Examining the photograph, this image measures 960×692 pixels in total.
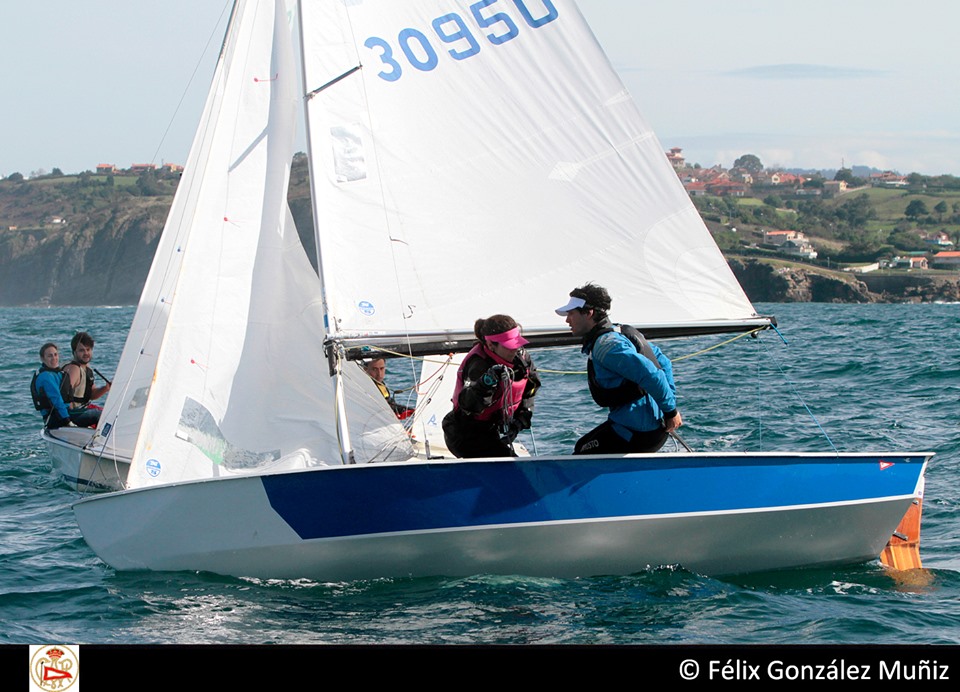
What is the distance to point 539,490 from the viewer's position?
17.4 ft

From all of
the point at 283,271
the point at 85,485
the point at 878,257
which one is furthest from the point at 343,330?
the point at 878,257

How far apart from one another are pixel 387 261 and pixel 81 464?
12.3 feet

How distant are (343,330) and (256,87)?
1.53m

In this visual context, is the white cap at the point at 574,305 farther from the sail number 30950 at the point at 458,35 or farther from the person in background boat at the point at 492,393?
the sail number 30950 at the point at 458,35

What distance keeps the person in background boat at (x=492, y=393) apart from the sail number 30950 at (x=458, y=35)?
160 cm

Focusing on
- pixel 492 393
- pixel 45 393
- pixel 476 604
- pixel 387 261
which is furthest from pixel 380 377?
pixel 45 393

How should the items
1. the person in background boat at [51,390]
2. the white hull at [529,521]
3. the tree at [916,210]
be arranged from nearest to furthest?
the white hull at [529,521] → the person in background boat at [51,390] → the tree at [916,210]

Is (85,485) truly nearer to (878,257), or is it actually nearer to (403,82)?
(403,82)

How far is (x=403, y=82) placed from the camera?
627 cm

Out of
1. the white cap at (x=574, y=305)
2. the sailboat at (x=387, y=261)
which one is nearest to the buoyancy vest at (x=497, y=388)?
the white cap at (x=574, y=305)

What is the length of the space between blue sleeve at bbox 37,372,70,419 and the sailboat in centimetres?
398

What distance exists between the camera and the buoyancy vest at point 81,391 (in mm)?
10031
